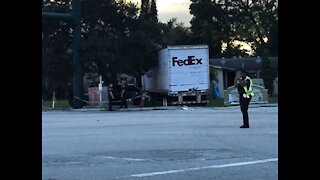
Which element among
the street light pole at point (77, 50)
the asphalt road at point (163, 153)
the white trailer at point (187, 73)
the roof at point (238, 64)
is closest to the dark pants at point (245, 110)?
the asphalt road at point (163, 153)

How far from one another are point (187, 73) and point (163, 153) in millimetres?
21134

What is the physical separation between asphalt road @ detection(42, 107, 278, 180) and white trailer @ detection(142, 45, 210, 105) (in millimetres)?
14978

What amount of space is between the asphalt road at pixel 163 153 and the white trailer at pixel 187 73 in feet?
49.1

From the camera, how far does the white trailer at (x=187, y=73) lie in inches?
1256

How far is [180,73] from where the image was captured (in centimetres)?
3189

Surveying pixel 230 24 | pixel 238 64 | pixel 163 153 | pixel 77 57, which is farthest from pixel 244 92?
pixel 230 24

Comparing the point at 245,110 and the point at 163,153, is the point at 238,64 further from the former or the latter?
the point at 163,153

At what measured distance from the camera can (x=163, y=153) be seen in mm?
11000

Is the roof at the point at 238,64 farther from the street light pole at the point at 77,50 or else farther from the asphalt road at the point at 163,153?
the asphalt road at the point at 163,153

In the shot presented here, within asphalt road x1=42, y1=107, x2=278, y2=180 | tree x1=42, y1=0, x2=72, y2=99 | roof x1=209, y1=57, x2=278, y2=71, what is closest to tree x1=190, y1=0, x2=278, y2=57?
roof x1=209, y1=57, x2=278, y2=71

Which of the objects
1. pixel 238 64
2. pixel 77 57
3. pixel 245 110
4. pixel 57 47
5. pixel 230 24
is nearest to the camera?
pixel 245 110

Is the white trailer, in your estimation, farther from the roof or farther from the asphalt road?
the roof
